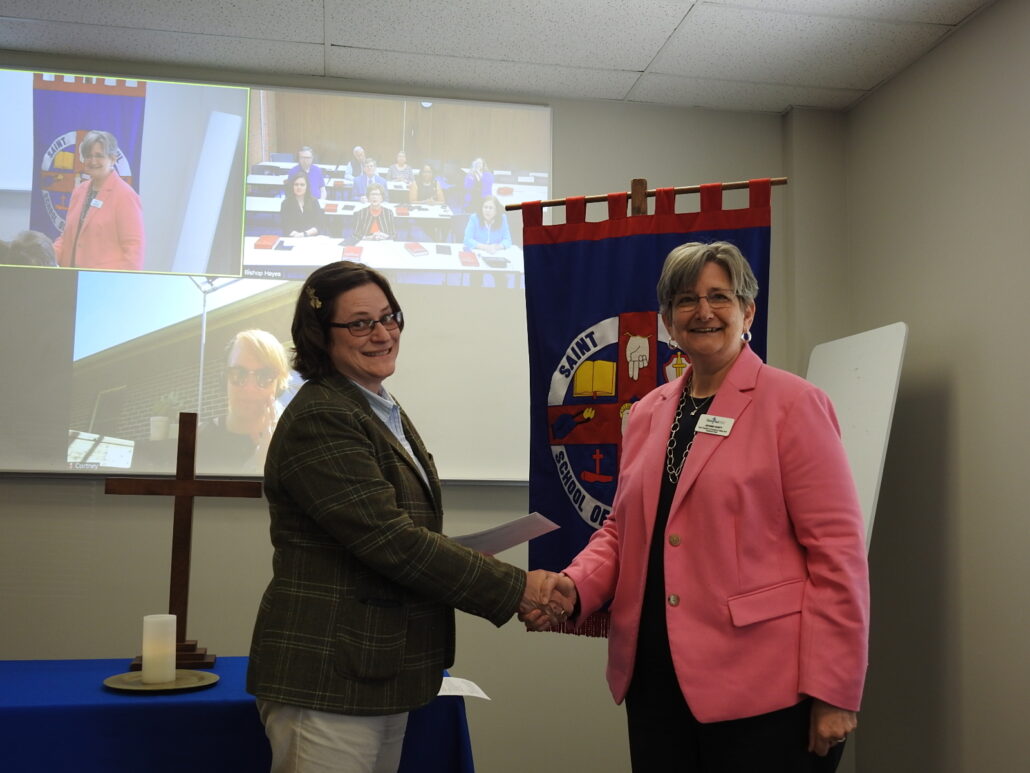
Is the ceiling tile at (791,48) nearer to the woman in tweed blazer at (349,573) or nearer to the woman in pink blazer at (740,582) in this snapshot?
the woman in pink blazer at (740,582)

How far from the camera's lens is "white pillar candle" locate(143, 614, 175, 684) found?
2072 mm

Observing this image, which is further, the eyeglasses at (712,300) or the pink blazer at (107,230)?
the pink blazer at (107,230)

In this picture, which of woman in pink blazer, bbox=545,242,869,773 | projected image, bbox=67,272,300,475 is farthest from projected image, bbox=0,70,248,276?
woman in pink blazer, bbox=545,242,869,773

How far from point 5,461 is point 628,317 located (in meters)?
2.42

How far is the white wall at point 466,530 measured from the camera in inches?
142

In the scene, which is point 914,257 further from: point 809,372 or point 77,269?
point 77,269

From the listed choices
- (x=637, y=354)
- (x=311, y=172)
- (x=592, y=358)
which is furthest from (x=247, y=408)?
(x=637, y=354)

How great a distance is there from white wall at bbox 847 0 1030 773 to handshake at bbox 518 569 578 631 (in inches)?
71.0

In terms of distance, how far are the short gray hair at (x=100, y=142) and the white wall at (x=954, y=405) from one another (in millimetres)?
3050

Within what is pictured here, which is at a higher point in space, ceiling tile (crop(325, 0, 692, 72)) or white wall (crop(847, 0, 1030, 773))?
ceiling tile (crop(325, 0, 692, 72))

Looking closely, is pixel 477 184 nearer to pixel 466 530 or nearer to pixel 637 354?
pixel 466 530

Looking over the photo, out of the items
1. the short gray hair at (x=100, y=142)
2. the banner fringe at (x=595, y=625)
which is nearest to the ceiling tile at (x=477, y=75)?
the short gray hair at (x=100, y=142)

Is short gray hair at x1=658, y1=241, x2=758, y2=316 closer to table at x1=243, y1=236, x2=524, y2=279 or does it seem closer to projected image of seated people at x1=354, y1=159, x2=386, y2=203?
table at x1=243, y1=236, x2=524, y2=279

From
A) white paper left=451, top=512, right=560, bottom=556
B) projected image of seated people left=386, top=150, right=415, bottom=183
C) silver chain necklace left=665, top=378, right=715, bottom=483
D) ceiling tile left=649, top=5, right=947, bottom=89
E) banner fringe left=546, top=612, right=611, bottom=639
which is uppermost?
ceiling tile left=649, top=5, right=947, bottom=89
